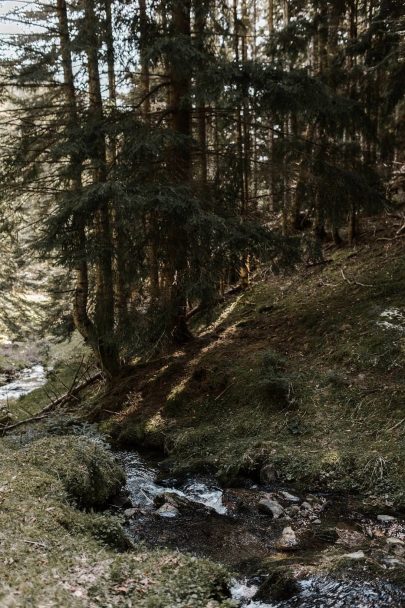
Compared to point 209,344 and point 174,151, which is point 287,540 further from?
point 174,151

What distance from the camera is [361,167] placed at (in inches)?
415

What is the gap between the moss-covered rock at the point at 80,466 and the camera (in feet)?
19.9

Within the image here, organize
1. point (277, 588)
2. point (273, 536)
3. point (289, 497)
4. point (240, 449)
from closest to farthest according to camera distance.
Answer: point (277, 588), point (273, 536), point (289, 497), point (240, 449)

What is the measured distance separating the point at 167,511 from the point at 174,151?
22.2 feet

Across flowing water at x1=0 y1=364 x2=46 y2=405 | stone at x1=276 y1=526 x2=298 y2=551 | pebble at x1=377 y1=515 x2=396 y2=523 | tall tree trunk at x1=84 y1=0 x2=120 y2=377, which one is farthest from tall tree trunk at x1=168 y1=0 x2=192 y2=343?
flowing water at x1=0 y1=364 x2=46 y2=405

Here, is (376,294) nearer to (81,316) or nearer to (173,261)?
(173,261)

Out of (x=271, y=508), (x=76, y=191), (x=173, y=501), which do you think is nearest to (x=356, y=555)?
(x=271, y=508)

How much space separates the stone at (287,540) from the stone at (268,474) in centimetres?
132

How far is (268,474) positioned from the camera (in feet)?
23.2

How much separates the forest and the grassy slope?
1.6 inches

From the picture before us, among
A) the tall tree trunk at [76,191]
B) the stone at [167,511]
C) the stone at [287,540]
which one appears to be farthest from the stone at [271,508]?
the tall tree trunk at [76,191]

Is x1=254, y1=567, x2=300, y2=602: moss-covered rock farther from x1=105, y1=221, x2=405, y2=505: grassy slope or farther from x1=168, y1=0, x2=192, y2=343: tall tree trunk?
x1=168, y1=0, x2=192, y2=343: tall tree trunk

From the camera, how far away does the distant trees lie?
8516 millimetres

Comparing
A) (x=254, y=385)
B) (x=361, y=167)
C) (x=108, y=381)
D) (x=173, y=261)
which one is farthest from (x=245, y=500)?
(x=361, y=167)
